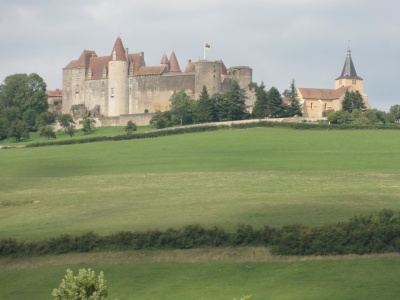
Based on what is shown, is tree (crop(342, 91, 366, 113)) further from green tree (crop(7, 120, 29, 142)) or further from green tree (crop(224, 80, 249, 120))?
green tree (crop(7, 120, 29, 142))

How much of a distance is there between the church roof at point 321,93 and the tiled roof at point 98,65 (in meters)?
20.8

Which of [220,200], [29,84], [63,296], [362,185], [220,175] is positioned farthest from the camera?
[29,84]

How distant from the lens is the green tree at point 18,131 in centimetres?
9181

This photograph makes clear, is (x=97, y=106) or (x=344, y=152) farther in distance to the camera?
(x=97, y=106)

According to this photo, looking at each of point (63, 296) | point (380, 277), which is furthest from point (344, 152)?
point (63, 296)

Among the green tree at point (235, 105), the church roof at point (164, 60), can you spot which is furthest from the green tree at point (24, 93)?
the green tree at point (235, 105)

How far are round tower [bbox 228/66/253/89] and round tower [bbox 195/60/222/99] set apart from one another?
1.93m

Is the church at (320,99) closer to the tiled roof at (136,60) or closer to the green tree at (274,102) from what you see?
the green tree at (274,102)

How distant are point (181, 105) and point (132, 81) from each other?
12991 mm

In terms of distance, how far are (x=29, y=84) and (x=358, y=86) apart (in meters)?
35.7

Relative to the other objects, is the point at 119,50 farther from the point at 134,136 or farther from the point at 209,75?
the point at 134,136

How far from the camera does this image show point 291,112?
8994 centimetres

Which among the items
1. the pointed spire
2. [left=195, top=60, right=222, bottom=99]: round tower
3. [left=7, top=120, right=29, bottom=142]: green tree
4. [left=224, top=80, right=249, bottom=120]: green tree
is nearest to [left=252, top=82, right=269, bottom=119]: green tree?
[left=224, top=80, right=249, bottom=120]: green tree

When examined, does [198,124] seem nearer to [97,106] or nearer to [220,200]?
[97,106]
